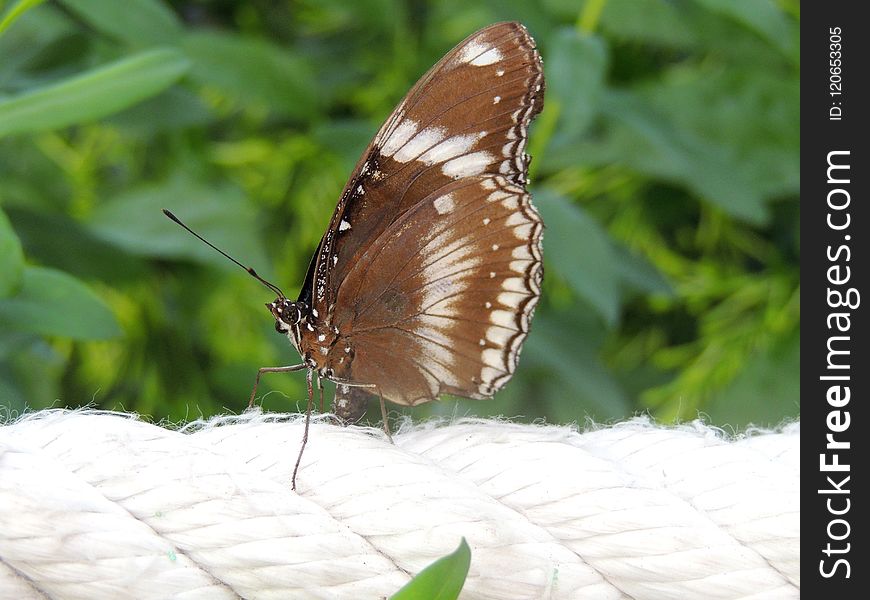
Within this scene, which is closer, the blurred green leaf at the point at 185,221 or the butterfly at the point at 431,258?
the butterfly at the point at 431,258

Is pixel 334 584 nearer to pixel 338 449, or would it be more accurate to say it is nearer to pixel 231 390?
pixel 338 449

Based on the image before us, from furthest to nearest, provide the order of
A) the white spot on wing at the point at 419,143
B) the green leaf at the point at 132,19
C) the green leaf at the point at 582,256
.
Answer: the green leaf at the point at 582,256, the green leaf at the point at 132,19, the white spot on wing at the point at 419,143

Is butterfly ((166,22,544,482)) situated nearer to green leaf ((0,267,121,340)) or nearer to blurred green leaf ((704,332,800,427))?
green leaf ((0,267,121,340))

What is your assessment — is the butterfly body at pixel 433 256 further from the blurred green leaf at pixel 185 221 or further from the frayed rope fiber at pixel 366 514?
the blurred green leaf at pixel 185 221

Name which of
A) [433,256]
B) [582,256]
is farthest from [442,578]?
[582,256]

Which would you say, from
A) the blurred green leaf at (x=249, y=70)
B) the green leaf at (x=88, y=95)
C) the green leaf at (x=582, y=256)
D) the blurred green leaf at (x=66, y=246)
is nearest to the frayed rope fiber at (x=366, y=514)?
the green leaf at (x=88, y=95)

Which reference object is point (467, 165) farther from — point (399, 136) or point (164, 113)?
point (164, 113)

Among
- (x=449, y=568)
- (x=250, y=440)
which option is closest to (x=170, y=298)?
(x=250, y=440)

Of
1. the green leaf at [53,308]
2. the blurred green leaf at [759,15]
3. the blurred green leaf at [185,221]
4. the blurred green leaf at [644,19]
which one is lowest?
the green leaf at [53,308]
